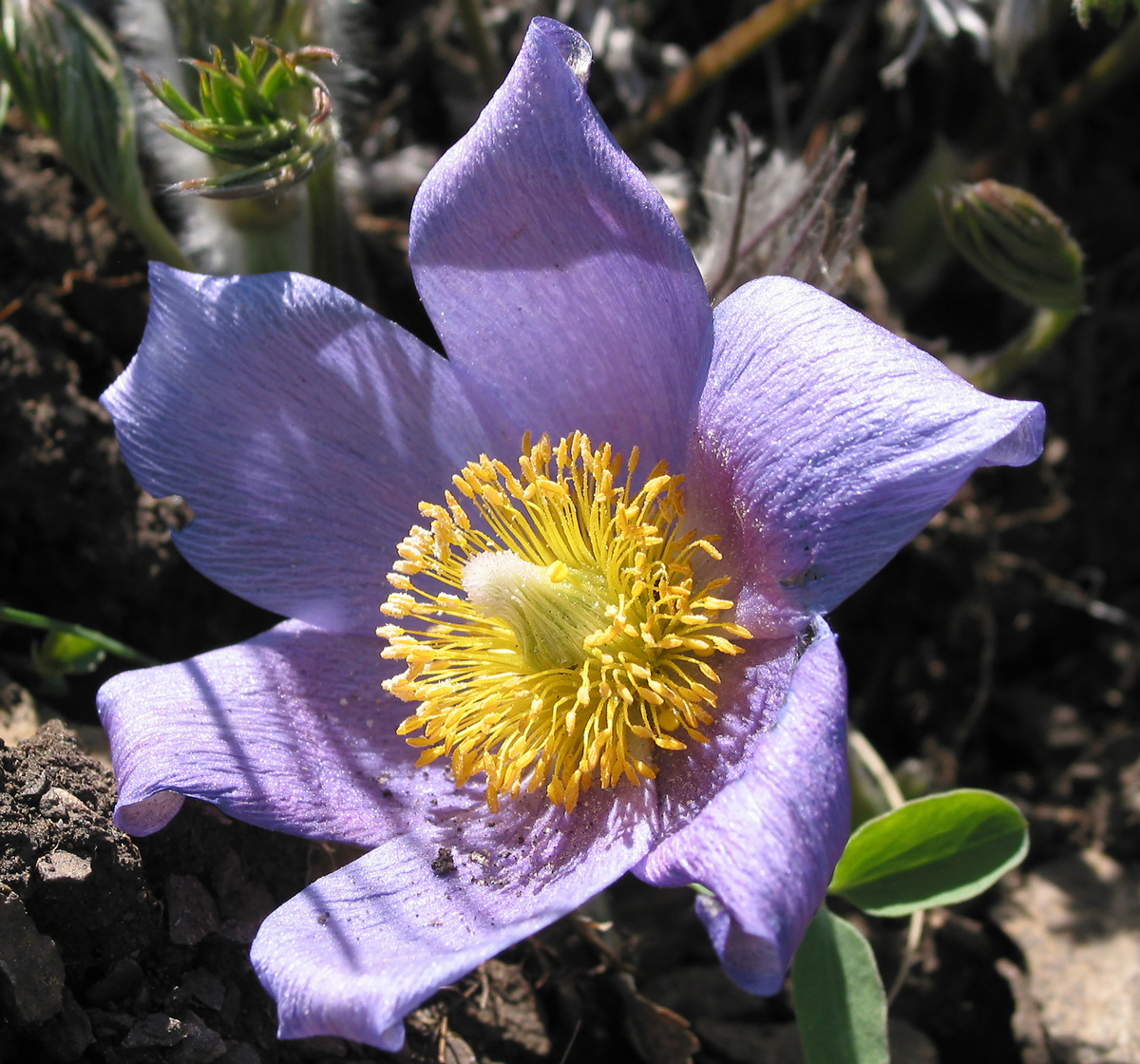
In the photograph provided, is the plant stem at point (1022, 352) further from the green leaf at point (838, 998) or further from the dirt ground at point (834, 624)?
the green leaf at point (838, 998)

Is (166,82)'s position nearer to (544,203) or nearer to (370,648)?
(544,203)

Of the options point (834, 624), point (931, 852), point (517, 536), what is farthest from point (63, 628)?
point (834, 624)

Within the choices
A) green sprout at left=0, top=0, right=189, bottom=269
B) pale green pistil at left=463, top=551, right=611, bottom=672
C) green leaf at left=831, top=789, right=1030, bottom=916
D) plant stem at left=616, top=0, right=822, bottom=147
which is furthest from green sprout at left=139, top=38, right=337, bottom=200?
green leaf at left=831, top=789, right=1030, bottom=916

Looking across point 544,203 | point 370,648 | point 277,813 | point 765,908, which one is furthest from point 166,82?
point 765,908

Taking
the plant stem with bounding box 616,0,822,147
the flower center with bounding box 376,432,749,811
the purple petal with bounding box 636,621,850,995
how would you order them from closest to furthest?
the purple petal with bounding box 636,621,850,995
the flower center with bounding box 376,432,749,811
the plant stem with bounding box 616,0,822,147

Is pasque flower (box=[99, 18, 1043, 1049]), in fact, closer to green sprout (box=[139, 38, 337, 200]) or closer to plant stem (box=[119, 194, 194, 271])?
green sprout (box=[139, 38, 337, 200])

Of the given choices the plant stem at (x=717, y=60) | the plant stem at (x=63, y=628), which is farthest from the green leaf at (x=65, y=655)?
the plant stem at (x=717, y=60)
